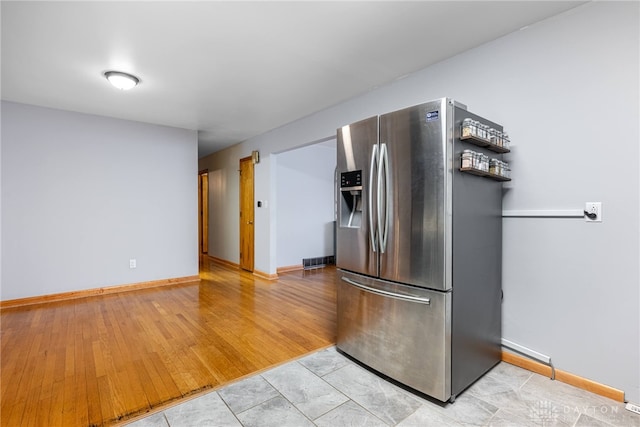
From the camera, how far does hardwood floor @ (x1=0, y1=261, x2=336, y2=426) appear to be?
6.25ft

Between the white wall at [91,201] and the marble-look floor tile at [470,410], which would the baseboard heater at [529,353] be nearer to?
the marble-look floor tile at [470,410]

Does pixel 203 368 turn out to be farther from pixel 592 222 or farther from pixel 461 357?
pixel 592 222

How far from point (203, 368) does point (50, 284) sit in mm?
3150

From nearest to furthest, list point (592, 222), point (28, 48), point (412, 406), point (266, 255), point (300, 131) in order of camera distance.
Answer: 1. point (412, 406)
2. point (592, 222)
3. point (28, 48)
4. point (300, 131)
5. point (266, 255)

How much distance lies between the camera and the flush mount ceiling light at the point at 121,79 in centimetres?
296

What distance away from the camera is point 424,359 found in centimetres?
191

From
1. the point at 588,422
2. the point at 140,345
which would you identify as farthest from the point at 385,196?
the point at 140,345

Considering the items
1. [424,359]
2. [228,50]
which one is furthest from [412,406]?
[228,50]

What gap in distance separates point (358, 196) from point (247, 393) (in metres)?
1.57

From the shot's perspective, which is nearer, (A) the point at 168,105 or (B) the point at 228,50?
(B) the point at 228,50

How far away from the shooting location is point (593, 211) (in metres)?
Answer: 1.97

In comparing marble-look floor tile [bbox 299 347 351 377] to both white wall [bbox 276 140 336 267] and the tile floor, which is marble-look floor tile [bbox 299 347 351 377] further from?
white wall [bbox 276 140 336 267]

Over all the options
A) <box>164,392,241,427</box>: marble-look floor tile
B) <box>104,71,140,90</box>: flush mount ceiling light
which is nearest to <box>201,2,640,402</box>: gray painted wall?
<box>164,392,241,427</box>: marble-look floor tile

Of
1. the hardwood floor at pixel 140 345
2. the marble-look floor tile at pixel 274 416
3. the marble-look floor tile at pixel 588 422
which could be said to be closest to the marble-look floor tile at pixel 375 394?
the marble-look floor tile at pixel 274 416
